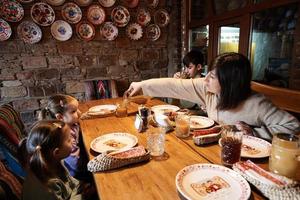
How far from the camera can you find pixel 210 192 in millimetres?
699

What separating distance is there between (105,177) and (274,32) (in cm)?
206

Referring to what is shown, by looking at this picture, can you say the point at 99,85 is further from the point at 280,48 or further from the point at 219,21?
the point at 280,48

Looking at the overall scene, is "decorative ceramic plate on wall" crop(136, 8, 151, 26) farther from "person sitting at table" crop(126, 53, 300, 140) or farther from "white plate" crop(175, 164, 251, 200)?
"white plate" crop(175, 164, 251, 200)

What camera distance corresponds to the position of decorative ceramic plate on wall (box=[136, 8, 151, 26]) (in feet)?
10.6

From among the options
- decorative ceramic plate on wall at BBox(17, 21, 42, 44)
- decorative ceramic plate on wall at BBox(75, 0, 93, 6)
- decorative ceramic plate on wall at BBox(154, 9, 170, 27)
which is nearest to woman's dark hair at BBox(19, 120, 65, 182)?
decorative ceramic plate on wall at BBox(17, 21, 42, 44)

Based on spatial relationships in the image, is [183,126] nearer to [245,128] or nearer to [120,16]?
[245,128]

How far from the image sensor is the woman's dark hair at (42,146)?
972mm

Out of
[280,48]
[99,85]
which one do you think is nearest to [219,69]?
[280,48]

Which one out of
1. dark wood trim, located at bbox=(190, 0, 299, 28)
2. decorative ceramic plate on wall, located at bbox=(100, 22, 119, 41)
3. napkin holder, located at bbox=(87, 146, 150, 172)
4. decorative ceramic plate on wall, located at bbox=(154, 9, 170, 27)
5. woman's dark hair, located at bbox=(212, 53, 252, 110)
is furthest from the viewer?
decorative ceramic plate on wall, located at bbox=(154, 9, 170, 27)

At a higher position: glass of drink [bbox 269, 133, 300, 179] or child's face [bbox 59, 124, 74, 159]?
glass of drink [bbox 269, 133, 300, 179]

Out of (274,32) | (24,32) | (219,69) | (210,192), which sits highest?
(24,32)

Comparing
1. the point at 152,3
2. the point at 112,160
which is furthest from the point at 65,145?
the point at 152,3

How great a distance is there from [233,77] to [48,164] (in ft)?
3.58

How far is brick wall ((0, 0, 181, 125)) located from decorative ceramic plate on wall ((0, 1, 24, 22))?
0.06m
